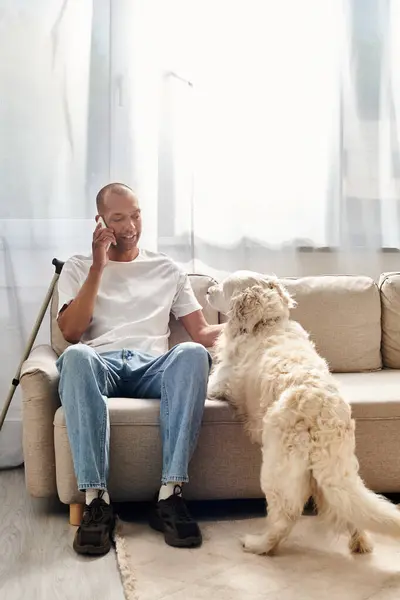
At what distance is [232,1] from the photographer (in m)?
3.59

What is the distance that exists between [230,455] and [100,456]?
46 centimetres

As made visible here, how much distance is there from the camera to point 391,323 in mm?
3398

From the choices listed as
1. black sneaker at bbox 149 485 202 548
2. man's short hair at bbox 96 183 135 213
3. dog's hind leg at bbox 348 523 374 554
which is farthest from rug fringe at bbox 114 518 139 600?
man's short hair at bbox 96 183 135 213

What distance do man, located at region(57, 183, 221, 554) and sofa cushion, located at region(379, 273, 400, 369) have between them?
802 millimetres

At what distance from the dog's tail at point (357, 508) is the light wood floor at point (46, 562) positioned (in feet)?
2.02

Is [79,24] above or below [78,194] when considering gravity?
above

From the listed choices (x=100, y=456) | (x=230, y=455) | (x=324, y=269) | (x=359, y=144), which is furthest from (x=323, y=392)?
→ (x=359, y=144)

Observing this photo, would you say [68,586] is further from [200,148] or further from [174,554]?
[200,148]

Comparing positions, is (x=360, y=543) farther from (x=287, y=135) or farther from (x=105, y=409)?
(x=287, y=135)

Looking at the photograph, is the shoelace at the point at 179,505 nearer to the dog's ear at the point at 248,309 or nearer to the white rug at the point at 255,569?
the white rug at the point at 255,569

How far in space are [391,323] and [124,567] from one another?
1.70 meters

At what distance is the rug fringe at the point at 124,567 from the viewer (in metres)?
2.08

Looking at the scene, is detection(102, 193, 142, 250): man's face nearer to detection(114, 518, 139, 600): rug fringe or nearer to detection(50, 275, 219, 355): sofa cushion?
detection(50, 275, 219, 355): sofa cushion

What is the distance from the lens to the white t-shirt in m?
2.99
